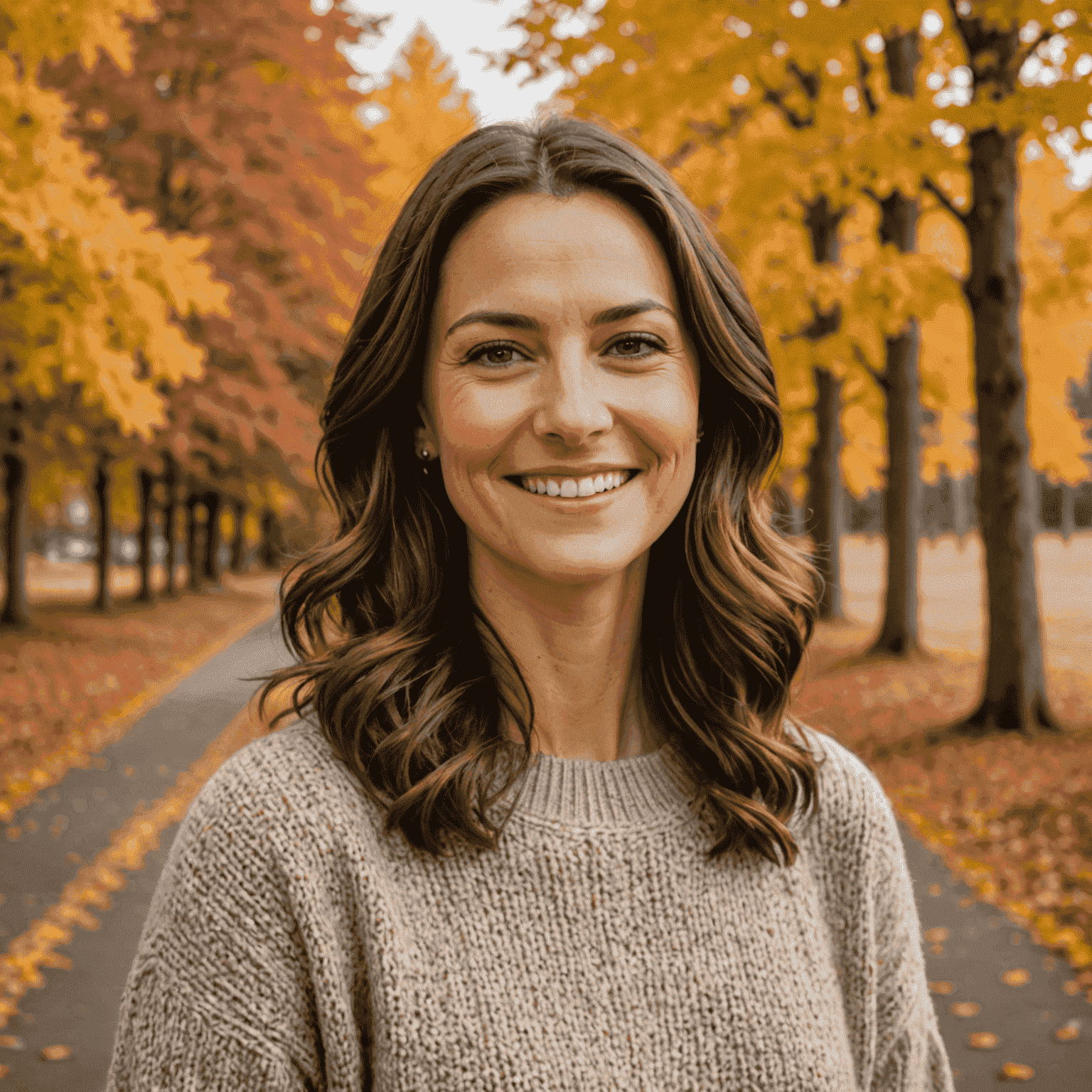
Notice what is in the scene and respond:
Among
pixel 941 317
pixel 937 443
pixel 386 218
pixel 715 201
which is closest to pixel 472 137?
pixel 386 218

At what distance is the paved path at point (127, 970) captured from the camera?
4.32 metres

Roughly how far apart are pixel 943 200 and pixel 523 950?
29.7ft

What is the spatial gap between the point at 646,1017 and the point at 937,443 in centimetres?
2852

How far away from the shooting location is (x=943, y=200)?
934 centimetres

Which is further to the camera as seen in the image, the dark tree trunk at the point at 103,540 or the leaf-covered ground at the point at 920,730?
the dark tree trunk at the point at 103,540

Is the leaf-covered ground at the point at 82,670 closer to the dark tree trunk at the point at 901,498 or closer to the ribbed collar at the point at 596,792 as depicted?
the ribbed collar at the point at 596,792

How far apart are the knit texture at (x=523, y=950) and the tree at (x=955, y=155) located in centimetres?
684

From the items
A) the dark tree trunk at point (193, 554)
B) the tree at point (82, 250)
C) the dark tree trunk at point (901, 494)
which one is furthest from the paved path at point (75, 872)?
the dark tree trunk at point (193, 554)

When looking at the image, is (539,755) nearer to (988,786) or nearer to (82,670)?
(988,786)

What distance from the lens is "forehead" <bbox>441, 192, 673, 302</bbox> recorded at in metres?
1.68

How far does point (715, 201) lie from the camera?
37.8 feet

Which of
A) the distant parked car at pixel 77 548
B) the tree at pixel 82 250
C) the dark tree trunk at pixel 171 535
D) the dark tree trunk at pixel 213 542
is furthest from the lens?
the distant parked car at pixel 77 548

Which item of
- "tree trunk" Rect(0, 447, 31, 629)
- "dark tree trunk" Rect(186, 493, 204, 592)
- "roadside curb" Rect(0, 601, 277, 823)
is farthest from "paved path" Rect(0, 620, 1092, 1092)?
"dark tree trunk" Rect(186, 493, 204, 592)

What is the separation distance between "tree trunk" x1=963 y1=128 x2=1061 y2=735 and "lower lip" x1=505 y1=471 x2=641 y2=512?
8.43 meters
